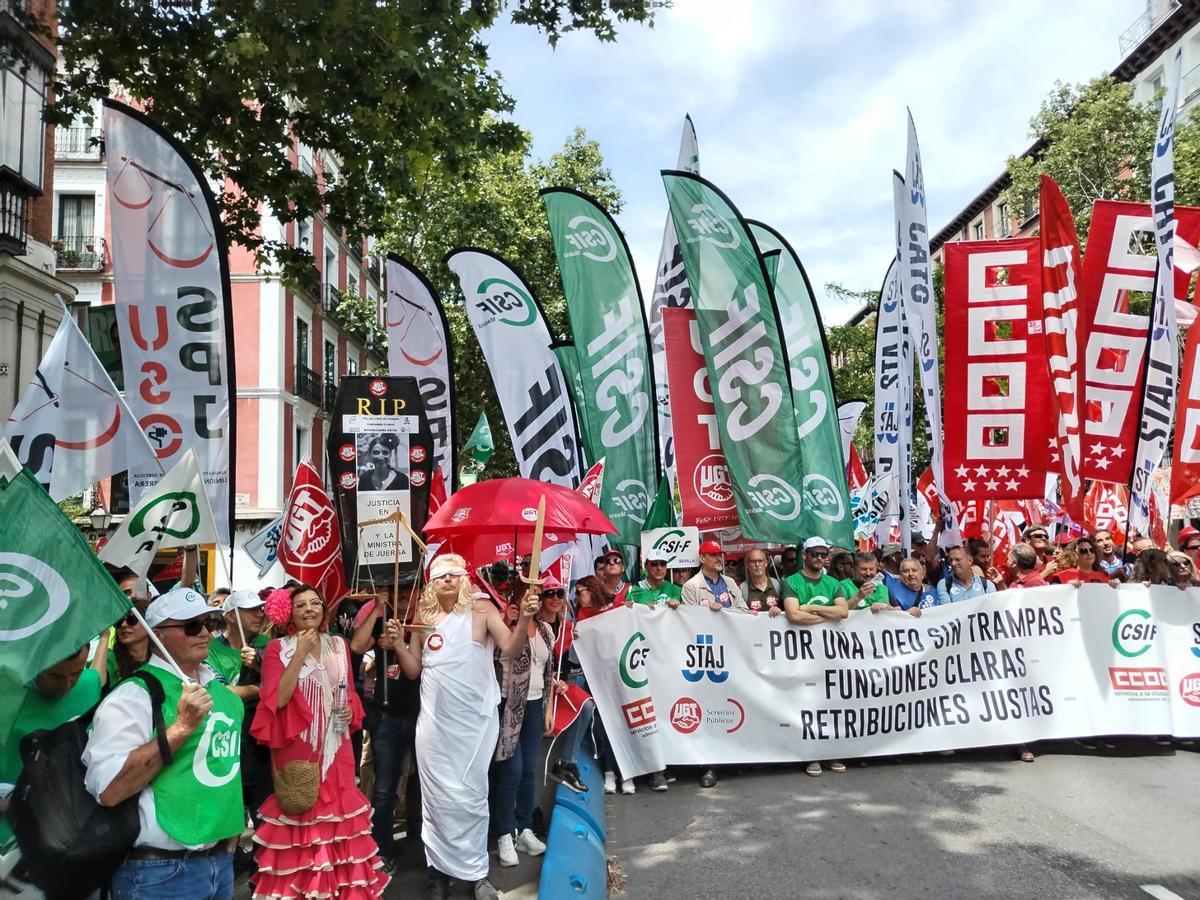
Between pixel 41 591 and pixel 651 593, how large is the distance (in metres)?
5.65

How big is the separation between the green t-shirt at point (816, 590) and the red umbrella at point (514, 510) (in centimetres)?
240

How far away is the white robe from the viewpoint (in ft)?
16.0

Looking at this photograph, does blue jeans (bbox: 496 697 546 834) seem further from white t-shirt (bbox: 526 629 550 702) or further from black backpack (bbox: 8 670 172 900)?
black backpack (bbox: 8 670 172 900)

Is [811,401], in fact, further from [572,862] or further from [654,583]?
[572,862]

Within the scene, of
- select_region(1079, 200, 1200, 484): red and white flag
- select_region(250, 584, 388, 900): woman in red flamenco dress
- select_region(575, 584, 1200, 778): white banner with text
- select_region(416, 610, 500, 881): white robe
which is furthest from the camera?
select_region(1079, 200, 1200, 484): red and white flag

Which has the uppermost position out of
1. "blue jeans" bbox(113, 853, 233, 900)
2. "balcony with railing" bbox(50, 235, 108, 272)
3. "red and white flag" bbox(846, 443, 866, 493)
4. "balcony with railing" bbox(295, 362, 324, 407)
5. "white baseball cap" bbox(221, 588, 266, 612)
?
"balcony with railing" bbox(50, 235, 108, 272)

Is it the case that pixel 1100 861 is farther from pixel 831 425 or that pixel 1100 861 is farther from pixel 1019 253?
pixel 1019 253

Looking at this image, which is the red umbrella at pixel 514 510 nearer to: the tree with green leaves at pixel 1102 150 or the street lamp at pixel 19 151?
the street lamp at pixel 19 151

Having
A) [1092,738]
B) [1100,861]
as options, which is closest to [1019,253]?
[1092,738]

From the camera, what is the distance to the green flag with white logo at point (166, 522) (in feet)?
16.2

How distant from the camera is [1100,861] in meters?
5.27

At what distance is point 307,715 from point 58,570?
1.54m

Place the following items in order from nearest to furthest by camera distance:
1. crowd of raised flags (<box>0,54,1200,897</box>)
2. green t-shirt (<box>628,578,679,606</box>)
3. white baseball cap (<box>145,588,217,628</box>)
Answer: white baseball cap (<box>145,588,217,628</box>)
green t-shirt (<box>628,578,679,606</box>)
crowd of raised flags (<box>0,54,1200,897</box>)

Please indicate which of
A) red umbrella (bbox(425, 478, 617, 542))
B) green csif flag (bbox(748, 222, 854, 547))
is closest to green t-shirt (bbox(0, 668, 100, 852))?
red umbrella (bbox(425, 478, 617, 542))
